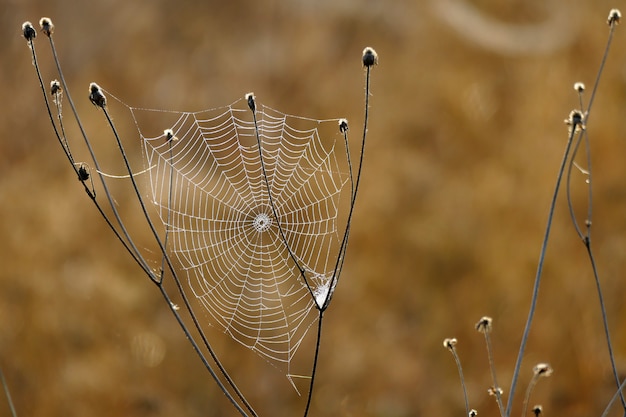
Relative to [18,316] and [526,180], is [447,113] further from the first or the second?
[18,316]

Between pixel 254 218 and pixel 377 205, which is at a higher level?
pixel 377 205

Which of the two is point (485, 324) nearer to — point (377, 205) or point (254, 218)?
point (254, 218)

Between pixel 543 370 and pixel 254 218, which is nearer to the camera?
pixel 543 370

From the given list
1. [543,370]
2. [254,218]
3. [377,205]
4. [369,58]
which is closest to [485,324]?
[543,370]

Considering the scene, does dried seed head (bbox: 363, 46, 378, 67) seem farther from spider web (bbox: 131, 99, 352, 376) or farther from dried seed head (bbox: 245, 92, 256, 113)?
spider web (bbox: 131, 99, 352, 376)

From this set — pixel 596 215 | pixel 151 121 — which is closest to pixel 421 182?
pixel 596 215

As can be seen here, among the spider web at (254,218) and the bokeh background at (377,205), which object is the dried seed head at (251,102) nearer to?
the spider web at (254,218)

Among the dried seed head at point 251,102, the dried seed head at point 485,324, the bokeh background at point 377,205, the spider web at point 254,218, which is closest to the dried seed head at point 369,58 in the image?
the dried seed head at point 251,102

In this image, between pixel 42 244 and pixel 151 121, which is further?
pixel 151 121

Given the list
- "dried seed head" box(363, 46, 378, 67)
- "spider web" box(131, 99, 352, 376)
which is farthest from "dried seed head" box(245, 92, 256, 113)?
"spider web" box(131, 99, 352, 376)
